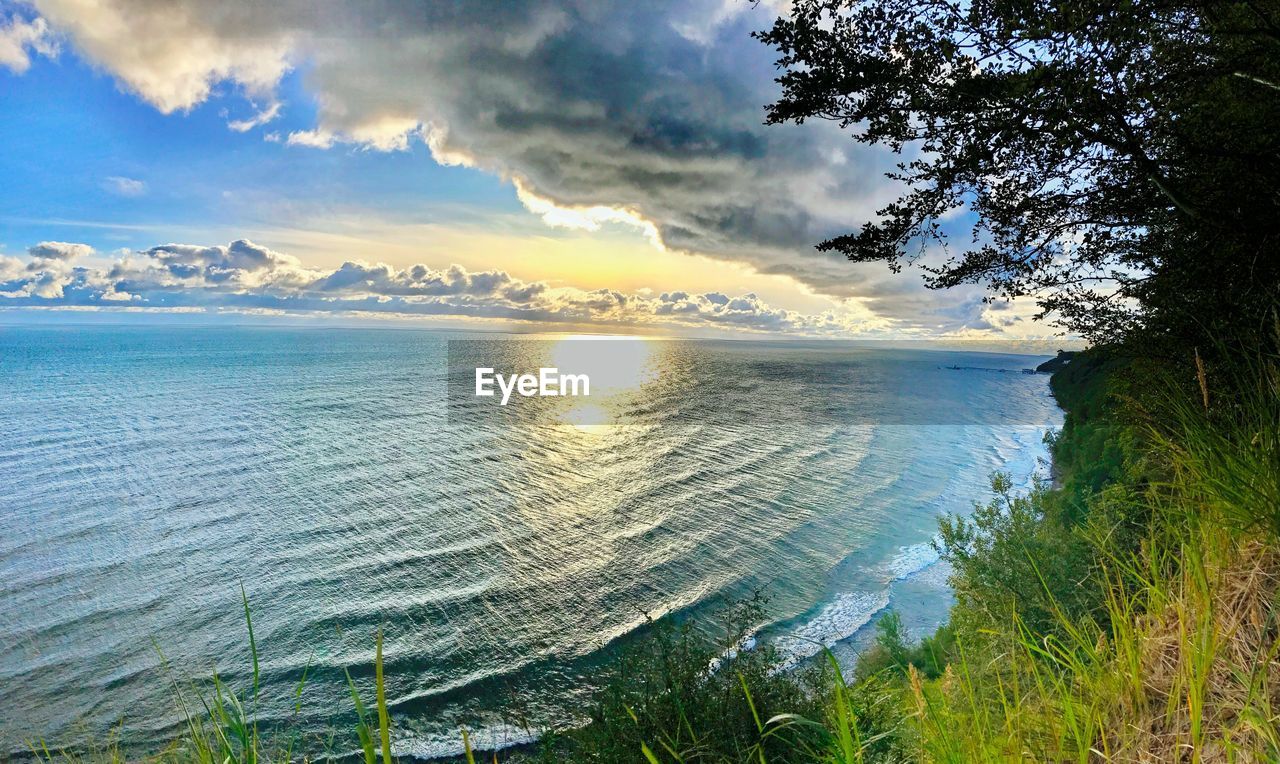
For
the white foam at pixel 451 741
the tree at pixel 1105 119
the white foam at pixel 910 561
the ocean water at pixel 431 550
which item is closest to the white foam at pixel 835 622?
the ocean water at pixel 431 550

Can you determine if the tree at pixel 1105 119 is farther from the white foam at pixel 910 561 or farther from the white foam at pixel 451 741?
the white foam at pixel 910 561

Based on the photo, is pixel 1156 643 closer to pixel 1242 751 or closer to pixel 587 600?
pixel 1242 751

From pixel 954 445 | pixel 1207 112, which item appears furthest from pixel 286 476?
pixel 954 445

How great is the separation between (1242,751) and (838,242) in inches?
329

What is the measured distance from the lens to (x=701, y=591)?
26.2 m

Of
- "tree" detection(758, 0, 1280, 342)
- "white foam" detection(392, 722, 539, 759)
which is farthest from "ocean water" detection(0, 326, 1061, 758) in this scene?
"tree" detection(758, 0, 1280, 342)

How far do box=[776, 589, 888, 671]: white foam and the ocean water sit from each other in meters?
0.13

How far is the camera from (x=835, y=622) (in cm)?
2442

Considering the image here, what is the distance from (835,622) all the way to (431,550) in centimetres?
1922

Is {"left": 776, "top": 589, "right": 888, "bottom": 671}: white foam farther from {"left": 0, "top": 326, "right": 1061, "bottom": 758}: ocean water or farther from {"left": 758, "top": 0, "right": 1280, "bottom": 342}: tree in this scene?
{"left": 758, "top": 0, "right": 1280, "bottom": 342}: tree

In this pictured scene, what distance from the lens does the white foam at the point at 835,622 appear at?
22469 mm

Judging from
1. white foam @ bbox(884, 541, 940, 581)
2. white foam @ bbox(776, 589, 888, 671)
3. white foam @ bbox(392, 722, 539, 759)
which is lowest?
white foam @ bbox(392, 722, 539, 759)

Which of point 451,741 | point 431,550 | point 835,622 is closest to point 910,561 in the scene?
point 835,622

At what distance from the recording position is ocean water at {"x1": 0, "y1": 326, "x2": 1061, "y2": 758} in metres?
20.5
